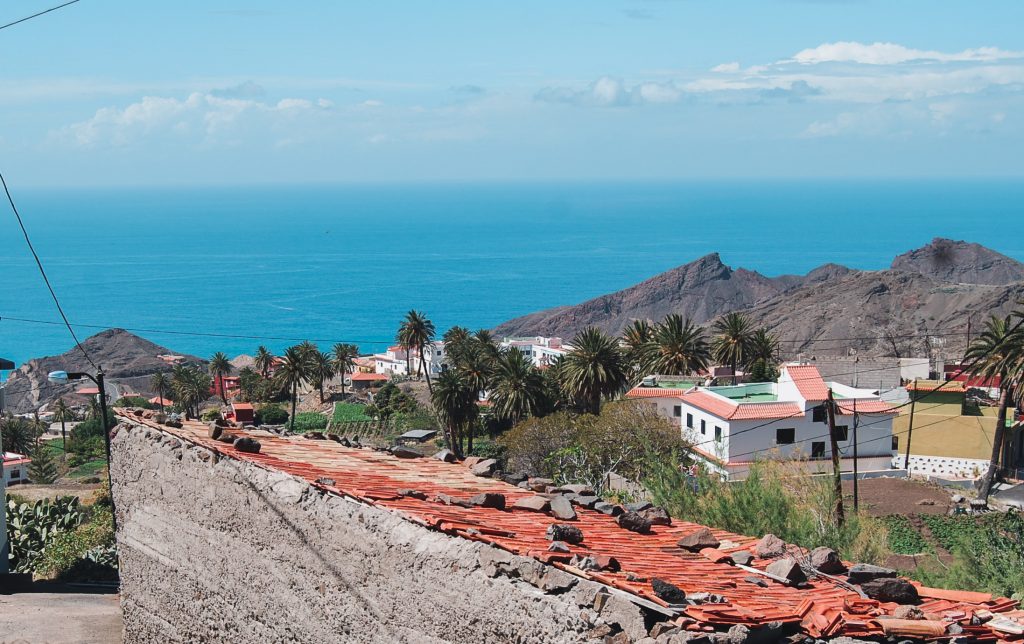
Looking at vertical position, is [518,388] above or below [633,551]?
below

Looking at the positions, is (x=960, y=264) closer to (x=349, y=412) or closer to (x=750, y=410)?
(x=349, y=412)

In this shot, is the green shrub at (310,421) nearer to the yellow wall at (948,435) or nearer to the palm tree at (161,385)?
the palm tree at (161,385)

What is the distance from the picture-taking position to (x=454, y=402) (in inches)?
2233

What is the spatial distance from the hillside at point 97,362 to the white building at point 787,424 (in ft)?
256

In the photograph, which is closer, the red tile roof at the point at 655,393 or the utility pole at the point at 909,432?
the utility pole at the point at 909,432

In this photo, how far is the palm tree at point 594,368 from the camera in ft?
181

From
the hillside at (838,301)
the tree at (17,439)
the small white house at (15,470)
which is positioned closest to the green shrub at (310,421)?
the tree at (17,439)

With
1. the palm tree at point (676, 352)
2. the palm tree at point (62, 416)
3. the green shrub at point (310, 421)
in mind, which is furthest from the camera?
the palm tree at point (62, 416)

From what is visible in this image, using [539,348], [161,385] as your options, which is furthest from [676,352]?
[539,348]

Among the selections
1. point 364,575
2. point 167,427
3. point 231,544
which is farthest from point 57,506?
point 364,575

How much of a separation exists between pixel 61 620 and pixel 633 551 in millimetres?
10150

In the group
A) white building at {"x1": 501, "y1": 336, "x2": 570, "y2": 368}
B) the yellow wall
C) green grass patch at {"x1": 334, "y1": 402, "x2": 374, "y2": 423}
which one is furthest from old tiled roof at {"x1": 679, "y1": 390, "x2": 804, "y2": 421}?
white building at {"x1": 501, "y1": 336, "x2": 570, "y2": 368}

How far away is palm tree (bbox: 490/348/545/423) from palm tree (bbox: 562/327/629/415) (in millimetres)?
1879

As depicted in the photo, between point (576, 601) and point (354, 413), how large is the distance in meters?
74.6
